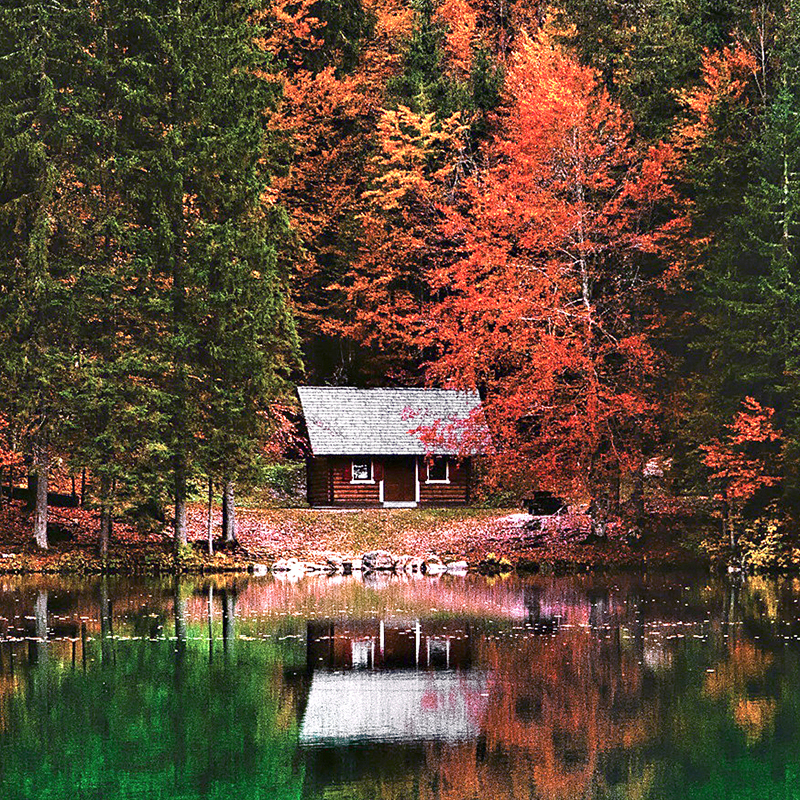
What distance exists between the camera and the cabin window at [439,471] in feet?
171

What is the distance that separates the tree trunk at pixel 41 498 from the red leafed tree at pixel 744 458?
57.5ft

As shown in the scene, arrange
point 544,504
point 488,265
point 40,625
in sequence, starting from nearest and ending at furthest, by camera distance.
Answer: point 40,625 < point 488,265 < point 544,504

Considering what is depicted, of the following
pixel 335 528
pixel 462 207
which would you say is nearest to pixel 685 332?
pixel 335 528

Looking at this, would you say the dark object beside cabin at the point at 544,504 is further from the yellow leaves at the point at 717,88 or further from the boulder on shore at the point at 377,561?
the yellow leaves at the point at 717,88

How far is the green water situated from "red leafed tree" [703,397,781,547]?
5982 millimetres

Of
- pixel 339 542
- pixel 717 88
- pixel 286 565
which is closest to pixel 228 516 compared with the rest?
pixel 286 565

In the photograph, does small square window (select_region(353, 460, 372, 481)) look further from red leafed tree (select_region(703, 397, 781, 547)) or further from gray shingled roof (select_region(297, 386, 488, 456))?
red leafed tree (select_region(703, 397, 781, 547))

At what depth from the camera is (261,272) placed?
40844 millimetres

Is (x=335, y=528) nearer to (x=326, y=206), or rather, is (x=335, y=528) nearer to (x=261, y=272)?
(x=261, y=272)

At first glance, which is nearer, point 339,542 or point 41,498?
point 41,498

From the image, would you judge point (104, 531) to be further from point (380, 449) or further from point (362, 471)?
point (362, 471)

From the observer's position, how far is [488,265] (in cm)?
4094

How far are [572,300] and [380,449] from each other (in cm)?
1155

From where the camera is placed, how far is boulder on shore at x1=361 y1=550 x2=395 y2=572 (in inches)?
1629
